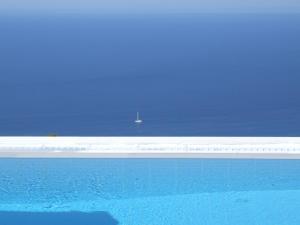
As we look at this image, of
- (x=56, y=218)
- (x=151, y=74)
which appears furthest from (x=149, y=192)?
(x=151, y=74)

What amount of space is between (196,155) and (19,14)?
39.4 ft

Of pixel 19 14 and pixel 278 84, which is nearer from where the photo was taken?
pixel 278 84

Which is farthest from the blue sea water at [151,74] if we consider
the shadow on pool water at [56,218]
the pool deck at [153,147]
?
the shadow on pool water at [56,218]

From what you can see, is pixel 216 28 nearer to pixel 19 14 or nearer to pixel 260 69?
pixel 260 69

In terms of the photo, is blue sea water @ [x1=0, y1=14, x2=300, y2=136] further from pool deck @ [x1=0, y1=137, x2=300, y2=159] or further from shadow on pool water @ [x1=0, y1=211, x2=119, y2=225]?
shadow on pool water @ [x1=0, y1=211, x2=119, y2=225]

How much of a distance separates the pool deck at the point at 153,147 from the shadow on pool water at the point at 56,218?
13.4 inches

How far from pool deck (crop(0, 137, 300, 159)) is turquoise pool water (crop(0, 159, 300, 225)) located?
0.13ft

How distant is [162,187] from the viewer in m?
3.07

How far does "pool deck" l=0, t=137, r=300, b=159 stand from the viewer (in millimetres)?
3045

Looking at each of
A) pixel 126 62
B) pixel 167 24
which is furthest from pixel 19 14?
pixel 126 62

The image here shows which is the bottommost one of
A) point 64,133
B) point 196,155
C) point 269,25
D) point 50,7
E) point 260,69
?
point 196,155

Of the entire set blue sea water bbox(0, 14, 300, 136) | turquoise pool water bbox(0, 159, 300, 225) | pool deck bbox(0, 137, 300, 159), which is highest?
blue sea water bbox(0, 14, 300, 136)

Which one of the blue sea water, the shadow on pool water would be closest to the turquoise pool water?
the shadow on pool water

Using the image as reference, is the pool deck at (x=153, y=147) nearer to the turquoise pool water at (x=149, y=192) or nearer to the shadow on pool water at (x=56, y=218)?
the turquoise pool water at (x=149, y=192)
